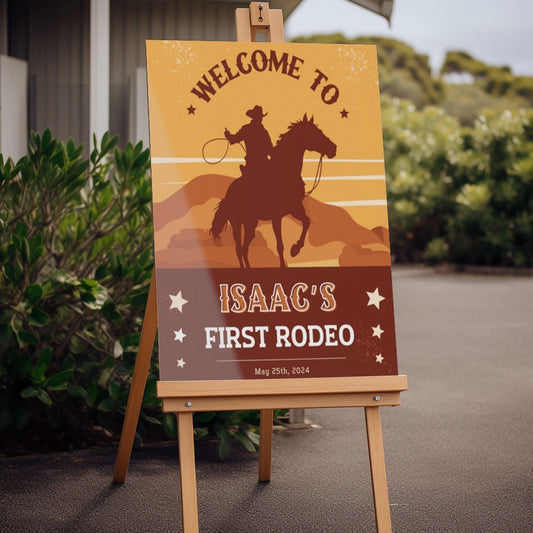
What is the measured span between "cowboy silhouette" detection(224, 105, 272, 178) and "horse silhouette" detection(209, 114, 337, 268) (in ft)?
0.08

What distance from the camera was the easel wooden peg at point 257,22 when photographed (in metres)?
3.52

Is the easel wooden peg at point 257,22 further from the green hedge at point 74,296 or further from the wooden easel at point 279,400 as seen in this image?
the wooden easel at point 279,400

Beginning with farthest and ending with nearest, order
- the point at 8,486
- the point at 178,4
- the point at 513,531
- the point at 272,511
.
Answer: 1. the point at 178,4
2. the point at 8,486
3. the point at 272,511
4. the point at 513,531

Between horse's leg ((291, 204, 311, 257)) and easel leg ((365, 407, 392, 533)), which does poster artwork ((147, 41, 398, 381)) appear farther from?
easel leg ((365, 407, 392, 533))

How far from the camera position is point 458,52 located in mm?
61156

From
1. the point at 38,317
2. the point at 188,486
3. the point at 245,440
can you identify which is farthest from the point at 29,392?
the point at 188,486

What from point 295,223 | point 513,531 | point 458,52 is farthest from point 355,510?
point 458,52

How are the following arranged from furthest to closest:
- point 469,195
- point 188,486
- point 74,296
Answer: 1. point 469,195
2. point 74,296
3. point 188,486

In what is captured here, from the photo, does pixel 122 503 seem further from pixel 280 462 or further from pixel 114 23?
pixel 114 23

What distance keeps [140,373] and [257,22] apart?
1.62 m

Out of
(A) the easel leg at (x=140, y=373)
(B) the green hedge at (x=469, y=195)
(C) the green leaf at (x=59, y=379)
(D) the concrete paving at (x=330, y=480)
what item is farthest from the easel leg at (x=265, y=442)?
(B) the green hedge at (x=469, y=195)

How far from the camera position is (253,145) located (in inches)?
128

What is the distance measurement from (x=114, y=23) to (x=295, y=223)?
193 inches

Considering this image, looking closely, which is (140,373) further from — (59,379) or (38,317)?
(38,317)
